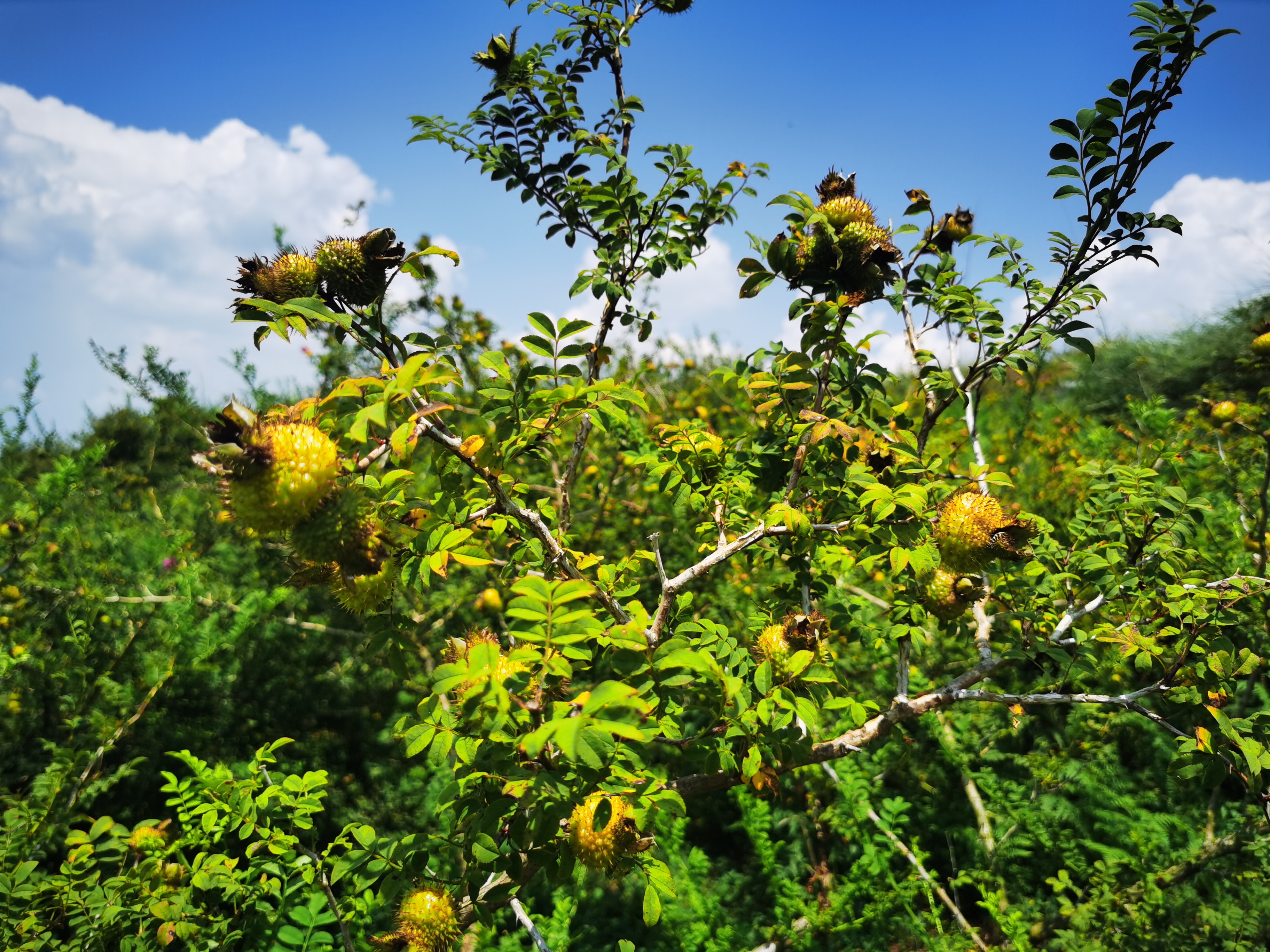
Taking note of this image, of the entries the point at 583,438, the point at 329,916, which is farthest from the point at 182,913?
the point at 583,438

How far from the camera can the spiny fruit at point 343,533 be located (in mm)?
1454

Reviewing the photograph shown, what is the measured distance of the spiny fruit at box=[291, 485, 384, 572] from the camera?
145 cm

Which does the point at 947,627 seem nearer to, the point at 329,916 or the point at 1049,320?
the point at 1049,320

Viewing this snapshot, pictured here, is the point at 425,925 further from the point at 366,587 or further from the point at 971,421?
the point at 971,421

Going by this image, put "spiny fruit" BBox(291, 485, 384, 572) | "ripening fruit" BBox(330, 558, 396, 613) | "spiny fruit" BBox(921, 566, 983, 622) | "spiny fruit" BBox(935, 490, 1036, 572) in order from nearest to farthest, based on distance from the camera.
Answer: "spiny fruit" BBox(291, 485, 384, 572), "ripening fruit" BBox(330, 558, 396, 613), "spiny fruit" BBox(935, 490, 1036, 572), "spiny fruit" BBox(921, 566, 983, 622)

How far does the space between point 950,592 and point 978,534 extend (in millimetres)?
308

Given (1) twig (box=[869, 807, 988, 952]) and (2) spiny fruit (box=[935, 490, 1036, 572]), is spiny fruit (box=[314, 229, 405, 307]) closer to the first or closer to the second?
(2) spiny fruit (box=[935, 490, 1036, 572])

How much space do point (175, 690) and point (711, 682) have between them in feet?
12.4

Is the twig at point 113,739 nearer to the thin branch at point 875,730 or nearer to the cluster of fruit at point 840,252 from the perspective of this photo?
the thin branch at point 875,730

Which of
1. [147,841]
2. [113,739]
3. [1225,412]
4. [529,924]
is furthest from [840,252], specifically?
[113,739]

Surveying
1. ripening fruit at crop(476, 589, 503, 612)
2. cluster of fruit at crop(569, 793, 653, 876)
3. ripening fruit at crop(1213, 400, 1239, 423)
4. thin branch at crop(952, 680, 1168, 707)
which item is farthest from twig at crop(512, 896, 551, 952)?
ripening fruit at crop(1213, 400, 1239, 423)

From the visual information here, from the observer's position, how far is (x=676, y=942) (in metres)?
3.01

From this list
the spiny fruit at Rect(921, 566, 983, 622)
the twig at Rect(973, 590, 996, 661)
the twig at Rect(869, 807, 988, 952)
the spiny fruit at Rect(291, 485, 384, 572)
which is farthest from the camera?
the twig at Rect(869, 807, 988, 952)

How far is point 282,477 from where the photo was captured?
138cm
